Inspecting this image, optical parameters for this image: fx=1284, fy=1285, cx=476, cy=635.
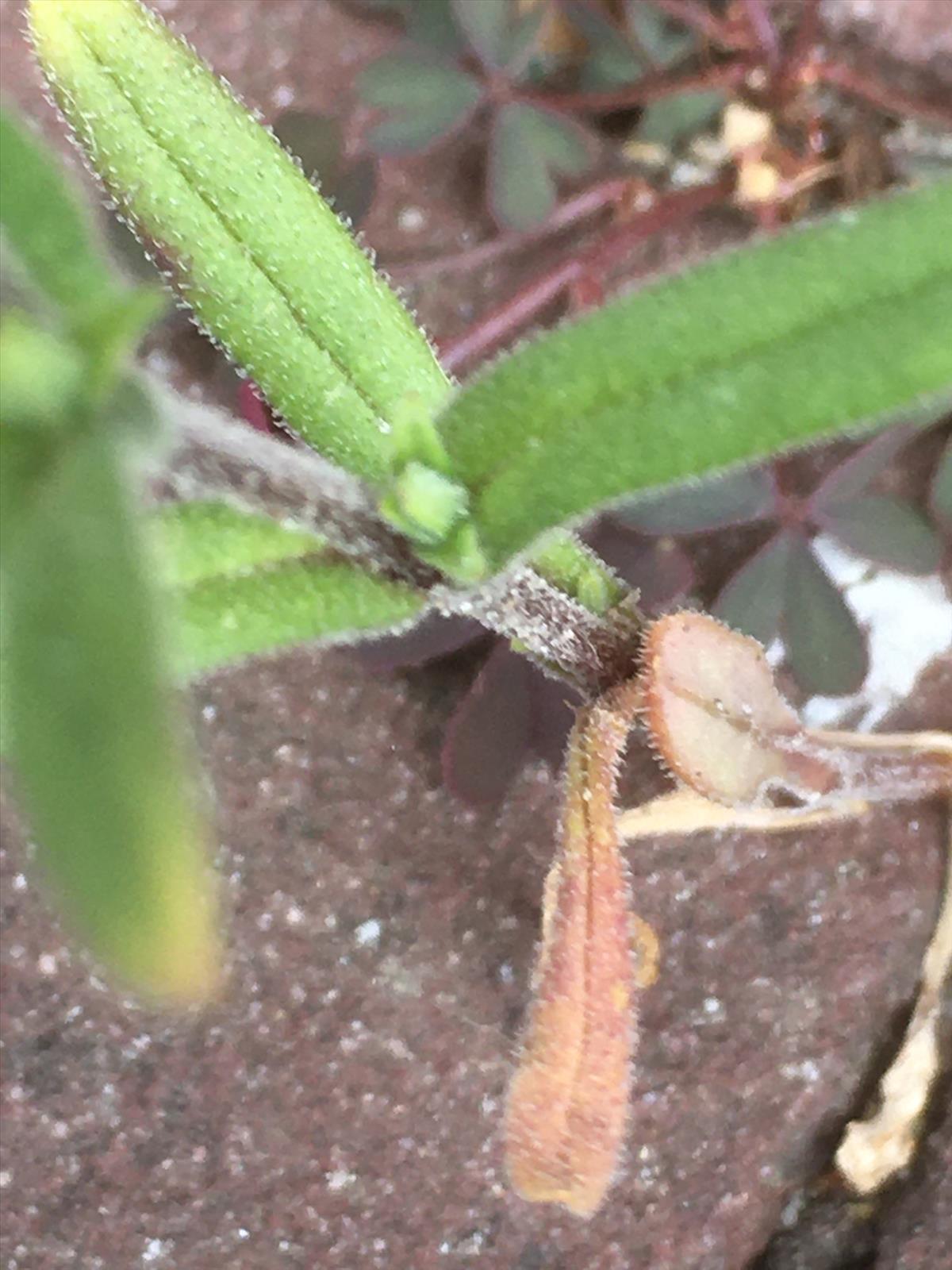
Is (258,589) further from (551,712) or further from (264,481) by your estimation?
(551,712)

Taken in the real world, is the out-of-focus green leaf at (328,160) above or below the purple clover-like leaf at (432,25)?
below

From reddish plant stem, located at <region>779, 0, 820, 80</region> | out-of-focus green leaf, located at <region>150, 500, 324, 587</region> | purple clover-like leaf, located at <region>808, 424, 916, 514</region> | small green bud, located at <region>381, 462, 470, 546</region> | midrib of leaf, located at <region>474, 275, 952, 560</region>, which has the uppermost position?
reddish plant stem, located at <region>779, 0, 820, 80</region>

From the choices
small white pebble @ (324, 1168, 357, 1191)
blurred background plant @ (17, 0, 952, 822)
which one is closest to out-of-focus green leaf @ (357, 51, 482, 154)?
blurred background plant @ (17, 0, 952, 822)

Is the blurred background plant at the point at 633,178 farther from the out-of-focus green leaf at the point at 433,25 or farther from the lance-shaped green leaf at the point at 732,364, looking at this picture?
the lance-shaped green leaf at the point at 732,364

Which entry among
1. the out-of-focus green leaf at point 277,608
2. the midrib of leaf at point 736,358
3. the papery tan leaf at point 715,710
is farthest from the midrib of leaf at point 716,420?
the papery tan leaf at point 715,710

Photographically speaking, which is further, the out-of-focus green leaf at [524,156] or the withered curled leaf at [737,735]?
the out-of-focus green leaf at [524,156]

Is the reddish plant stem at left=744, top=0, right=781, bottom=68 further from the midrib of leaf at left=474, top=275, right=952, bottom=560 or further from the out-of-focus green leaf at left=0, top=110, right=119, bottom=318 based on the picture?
the out-of-focus green leaf at left=0, top=110, right=119, bottom=318

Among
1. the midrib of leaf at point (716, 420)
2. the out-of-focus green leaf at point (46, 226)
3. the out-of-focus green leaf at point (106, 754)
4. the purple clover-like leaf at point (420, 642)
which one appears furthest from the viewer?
the purple clover-like leaf at point (420, 642)

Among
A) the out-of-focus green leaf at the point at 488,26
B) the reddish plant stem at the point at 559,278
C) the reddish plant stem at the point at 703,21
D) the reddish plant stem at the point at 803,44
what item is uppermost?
the reddish plant stem at the point at 703,21
